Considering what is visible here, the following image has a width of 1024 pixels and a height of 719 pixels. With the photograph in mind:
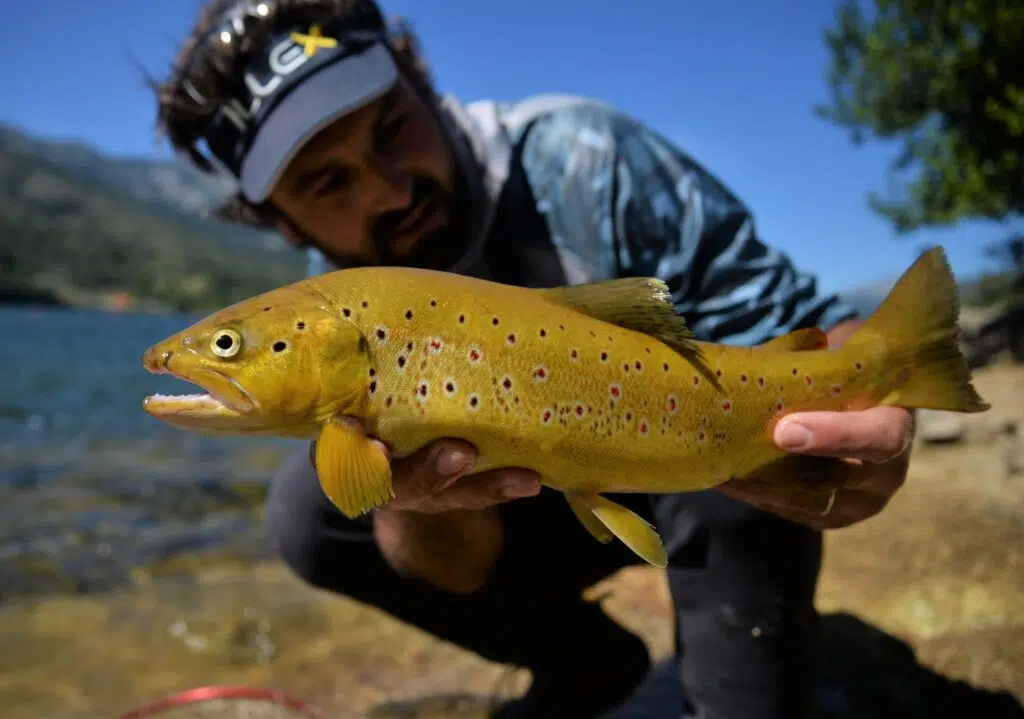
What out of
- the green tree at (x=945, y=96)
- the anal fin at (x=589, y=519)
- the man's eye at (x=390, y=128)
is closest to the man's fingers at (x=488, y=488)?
the anal fin at (x=589, y=519)

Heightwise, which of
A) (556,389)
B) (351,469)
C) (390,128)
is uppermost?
(390,128)

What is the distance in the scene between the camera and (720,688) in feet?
8.17

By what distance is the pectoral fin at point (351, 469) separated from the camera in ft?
5.11

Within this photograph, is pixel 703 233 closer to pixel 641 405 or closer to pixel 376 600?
pixel 641 405

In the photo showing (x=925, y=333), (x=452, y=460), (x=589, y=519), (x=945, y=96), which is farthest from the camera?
(x=945, y=96)

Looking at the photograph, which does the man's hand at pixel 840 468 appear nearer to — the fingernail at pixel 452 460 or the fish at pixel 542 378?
the fish at pixel 542 378

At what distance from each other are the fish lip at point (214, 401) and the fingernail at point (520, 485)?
24.3 inches

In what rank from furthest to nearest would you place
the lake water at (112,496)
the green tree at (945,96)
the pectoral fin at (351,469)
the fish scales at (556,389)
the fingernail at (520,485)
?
the green tree at (945,96) → the lake water at (112,496) → the fingernail at (520,485) → the fish scales at (556,389) → the pectoral fin at (351,469)

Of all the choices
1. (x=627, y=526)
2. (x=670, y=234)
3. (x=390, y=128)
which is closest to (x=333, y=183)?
(x=390, y=128)

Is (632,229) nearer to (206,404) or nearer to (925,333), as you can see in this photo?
(925,333)

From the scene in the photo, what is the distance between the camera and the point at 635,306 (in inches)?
75.1

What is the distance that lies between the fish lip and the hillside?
95.4 metres

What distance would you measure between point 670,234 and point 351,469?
67.4 inches

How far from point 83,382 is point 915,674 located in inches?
937
